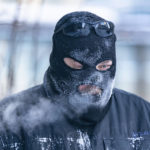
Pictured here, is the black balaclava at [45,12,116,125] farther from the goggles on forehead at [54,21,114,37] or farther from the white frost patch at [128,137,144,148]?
the white frost patch at [128,137,144,148]

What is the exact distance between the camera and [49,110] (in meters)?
3.21

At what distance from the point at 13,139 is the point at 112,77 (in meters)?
0.84

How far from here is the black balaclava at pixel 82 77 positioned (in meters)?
3.08

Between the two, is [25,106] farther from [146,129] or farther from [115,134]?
[146,129]

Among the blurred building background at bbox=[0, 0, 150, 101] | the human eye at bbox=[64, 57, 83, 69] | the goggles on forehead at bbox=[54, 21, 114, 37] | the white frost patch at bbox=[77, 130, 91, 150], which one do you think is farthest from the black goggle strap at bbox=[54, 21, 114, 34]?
the blurred building background at bbox=[0, 0, 150, 101]

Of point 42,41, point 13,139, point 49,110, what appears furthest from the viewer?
point 42,41

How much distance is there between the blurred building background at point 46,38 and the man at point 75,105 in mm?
2647

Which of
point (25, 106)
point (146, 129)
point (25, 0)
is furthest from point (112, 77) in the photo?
point (25, 0)

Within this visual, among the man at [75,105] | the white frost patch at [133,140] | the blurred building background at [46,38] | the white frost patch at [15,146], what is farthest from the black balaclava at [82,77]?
the blurred building background at [46,38]

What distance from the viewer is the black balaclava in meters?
3.08

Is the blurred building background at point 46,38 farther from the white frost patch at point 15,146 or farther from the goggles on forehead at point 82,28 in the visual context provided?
the white frost patch at point 15,146

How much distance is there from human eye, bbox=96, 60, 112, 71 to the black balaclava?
0.9 inches

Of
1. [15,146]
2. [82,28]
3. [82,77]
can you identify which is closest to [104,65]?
[82,77]

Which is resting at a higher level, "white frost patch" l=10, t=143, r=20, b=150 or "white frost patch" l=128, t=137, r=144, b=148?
"white frost patch" l=10, t=143, r=20, b=150
